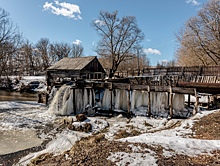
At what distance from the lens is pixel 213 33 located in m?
20.9

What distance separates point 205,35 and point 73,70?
18.0 m

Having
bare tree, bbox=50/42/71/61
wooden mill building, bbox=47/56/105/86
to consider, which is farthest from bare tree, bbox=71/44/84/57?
wooden mill building, bbox=47/56/105/86

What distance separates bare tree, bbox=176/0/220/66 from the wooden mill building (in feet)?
44.4

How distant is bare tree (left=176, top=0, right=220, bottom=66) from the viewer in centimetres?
2069

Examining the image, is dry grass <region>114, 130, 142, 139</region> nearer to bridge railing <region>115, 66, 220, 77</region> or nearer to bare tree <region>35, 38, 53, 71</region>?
bridge railing <region>115, 66, 220, 77</region>

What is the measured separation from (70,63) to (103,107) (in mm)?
11778

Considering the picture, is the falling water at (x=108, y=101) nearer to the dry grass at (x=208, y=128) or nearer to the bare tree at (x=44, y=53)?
the dry grass at (x=208, y=128)

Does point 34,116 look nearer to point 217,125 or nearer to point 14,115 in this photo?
point 14,115

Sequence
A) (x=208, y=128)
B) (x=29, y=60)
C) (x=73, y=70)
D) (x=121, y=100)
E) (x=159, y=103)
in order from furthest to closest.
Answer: (x=29, y=60)
(x=73, y=70)
(x=121, y=100)
(x=159, y=103)
(x=208, y=128)

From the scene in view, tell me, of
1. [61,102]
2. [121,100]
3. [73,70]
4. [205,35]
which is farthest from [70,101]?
Answer: [205,35]

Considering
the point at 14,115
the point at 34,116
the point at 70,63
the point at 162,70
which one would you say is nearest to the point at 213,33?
the point at 162,70

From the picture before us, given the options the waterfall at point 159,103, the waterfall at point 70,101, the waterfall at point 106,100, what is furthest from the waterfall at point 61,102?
the waterfall at point 159,103

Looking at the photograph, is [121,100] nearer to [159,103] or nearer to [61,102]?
[159,103]

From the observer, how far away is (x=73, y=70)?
21438 mm
